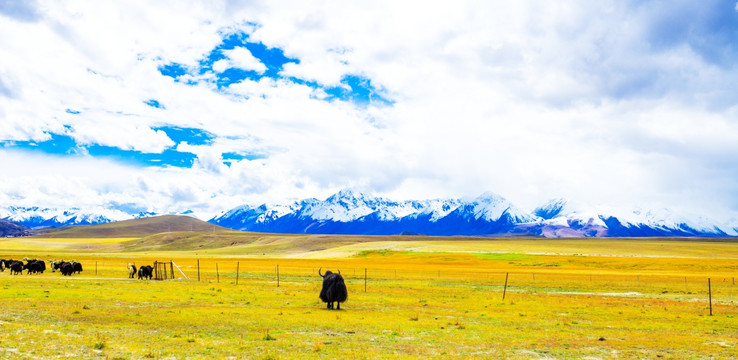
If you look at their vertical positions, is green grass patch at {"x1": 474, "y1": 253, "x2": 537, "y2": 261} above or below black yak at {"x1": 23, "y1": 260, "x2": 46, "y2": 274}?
below

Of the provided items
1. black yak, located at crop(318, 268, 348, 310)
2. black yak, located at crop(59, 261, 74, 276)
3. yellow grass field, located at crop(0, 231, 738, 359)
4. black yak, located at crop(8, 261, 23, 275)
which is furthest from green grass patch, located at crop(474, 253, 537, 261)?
black yak, located at crop(8, 261, 23, 275)

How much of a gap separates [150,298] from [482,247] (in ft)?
429

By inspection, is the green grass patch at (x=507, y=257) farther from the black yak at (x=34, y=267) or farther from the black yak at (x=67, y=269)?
the black yak at (x=34, y=267)

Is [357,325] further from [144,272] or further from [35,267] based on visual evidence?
[35,267]

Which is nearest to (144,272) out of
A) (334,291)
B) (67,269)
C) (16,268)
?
(67,269)

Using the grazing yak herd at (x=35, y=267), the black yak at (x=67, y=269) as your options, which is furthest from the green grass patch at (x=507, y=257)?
the black yak at (x=67, y=269)

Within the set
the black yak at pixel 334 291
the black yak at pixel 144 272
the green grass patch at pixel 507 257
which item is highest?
the black yak at pixel 334 291

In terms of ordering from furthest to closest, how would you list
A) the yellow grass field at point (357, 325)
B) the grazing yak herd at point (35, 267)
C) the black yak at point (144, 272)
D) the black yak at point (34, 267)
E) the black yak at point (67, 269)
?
the black yak at point (34, 267), the black yak at point (67, 269), the grazing yak herd at point (35, 267), the black yak at point (144, 272), the yellow grass field at point (357, 325)

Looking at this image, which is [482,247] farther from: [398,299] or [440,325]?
[440,325]

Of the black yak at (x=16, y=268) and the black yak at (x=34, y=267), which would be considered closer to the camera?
the black yak at (x=16, y=268)

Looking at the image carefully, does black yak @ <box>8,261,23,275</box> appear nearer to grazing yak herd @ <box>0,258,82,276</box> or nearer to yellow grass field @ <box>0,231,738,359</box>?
grazing yak herd @ <box>0,258,82,276</box>

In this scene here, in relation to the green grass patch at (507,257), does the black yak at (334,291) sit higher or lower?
higher

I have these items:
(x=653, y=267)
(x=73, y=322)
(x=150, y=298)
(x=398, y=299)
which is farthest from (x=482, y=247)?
(x=73, y=322)

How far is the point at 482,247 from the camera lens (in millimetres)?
152250
